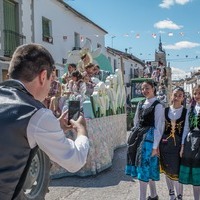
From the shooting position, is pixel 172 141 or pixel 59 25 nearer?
pixel 172 141

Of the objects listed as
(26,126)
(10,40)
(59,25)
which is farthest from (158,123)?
(59,25)

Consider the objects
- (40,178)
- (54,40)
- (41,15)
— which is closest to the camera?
(40,178)

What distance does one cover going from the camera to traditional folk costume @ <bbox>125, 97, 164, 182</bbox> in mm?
5031

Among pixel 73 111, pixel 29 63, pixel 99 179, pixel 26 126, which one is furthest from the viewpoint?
pixel 99 179

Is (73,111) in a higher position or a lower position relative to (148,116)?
higher

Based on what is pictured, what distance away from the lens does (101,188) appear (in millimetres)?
6035

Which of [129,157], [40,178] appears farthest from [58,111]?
[40,178]

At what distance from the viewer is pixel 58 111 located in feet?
24.2

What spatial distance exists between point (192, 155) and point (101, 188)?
1798 millimetres

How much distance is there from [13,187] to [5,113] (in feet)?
1.09

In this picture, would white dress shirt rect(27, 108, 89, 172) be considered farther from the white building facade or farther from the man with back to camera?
the white building facade

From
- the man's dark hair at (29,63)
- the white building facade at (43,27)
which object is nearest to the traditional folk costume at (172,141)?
the man's dark hair at (29,63)

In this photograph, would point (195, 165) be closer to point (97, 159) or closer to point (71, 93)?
point (97, 159)

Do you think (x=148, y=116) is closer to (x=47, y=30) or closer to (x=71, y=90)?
(x=71, y=90)
